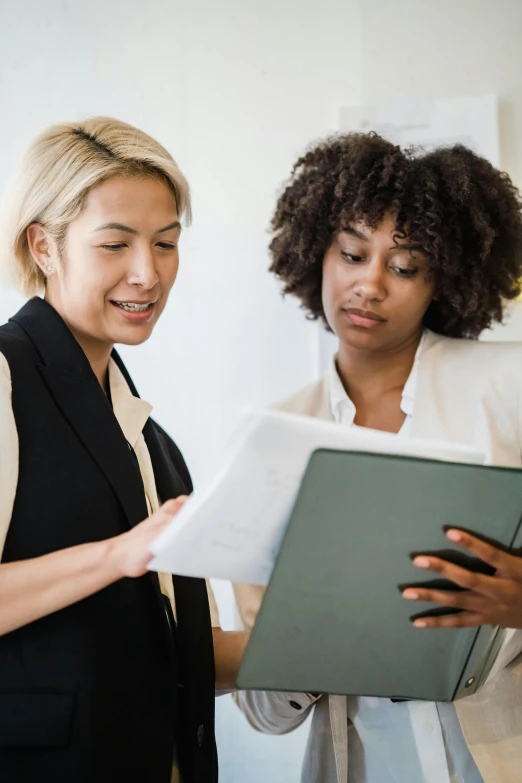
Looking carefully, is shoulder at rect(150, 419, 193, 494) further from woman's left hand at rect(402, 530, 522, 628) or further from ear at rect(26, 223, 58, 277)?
woman's left hand at rect(402, 530, 522, 628)

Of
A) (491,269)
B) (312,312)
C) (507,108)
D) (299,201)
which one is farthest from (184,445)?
(507,108)

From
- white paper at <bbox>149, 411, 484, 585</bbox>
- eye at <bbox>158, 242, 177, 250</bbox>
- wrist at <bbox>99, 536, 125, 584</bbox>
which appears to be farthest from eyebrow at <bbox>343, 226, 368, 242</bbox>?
wrist at <bbox>99, 536, 125, 584</bbox>

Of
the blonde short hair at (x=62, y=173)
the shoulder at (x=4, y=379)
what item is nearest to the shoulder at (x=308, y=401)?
the blonde short hair at (x=62, y=173)

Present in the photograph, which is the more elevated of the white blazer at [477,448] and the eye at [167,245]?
the eye at [167,245]

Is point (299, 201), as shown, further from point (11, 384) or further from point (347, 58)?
point (11, 384)

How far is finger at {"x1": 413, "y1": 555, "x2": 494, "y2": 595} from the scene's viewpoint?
91 cm

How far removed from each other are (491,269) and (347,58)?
77cm

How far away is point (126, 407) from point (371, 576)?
0.54 meters

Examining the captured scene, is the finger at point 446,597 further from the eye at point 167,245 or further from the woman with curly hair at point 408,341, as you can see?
the eye at point 167,245

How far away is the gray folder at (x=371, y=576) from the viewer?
0.84 metres

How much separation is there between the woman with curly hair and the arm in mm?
527

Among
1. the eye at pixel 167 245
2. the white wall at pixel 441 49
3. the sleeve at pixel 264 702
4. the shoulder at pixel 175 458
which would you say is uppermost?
the white wall at pixel 441 49

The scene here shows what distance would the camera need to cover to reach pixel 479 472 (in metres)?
0.85

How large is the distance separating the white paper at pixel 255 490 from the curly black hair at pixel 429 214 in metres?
0.73
